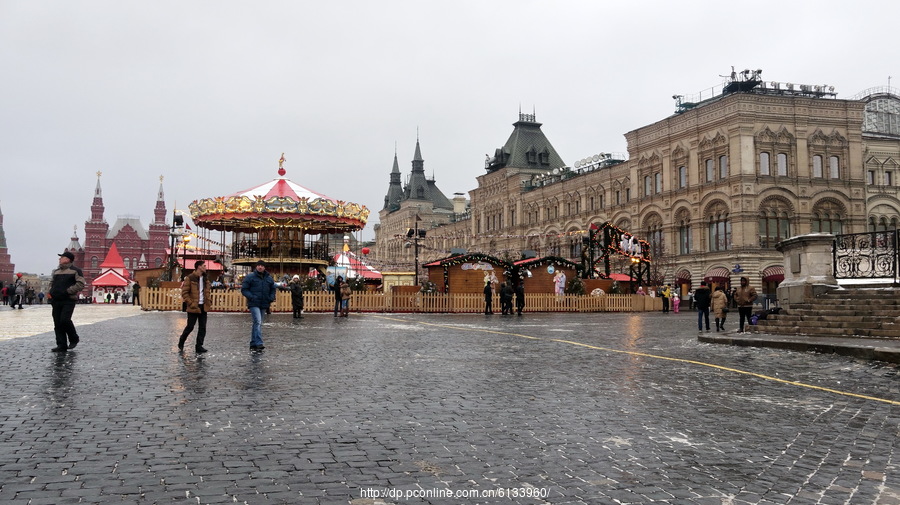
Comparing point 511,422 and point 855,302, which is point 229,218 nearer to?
point 855,302

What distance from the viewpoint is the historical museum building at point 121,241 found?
136 meters

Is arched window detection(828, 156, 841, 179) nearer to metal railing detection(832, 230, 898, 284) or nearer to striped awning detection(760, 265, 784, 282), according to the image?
striped awning detection(760, 265, 784, 282)

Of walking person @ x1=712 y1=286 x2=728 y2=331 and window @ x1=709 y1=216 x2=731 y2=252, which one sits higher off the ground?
window @ x1=709 y1=216 x2=731 y2=252

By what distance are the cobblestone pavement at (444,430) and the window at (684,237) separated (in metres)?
47.3

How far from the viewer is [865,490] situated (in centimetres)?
461

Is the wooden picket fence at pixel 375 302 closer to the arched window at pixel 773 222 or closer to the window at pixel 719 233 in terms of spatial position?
the window at pixel 719 233

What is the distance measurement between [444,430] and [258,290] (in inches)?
309

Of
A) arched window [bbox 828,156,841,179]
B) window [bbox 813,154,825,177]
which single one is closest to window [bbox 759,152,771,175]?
window [bbox 813,154,825,177]

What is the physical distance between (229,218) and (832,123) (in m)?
42.9

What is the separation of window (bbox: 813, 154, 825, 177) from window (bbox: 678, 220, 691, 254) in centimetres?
952

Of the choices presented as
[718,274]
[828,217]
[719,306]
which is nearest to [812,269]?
[719,306]

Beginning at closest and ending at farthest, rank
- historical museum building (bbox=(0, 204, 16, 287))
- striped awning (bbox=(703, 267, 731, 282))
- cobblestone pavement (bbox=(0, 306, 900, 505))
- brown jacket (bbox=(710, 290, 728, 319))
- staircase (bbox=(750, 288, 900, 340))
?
1. cobblestone pavement (bbox=(0, 306, 900, 505))
2. staircase (bbox=(750, 288, 900, 340))
3. brown jacket (bbox=(710, 290, 728, 319))
4. striped awning (bbox=(703, 267, 731, 282))
5. historical museum building (bbox=(0, 204, 16, 287))

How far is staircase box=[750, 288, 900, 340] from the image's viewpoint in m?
14.8

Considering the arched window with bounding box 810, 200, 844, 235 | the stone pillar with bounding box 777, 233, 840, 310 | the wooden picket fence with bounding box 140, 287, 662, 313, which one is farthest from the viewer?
the arched window with bounding box 810, 200, 844, 235
